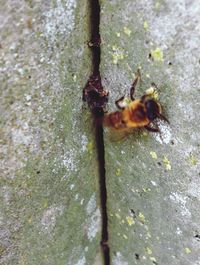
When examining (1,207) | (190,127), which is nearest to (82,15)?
(190,127)

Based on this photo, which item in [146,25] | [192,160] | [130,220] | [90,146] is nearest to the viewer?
[146,25]

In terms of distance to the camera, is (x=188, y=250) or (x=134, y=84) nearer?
(x=134, y=84)

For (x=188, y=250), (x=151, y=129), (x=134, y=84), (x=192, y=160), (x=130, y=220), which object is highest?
(x=134, y=84)

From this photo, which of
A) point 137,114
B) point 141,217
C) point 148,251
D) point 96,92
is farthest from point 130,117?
point 148,251

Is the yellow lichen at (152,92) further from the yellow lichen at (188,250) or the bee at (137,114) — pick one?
the yellow lichen at (188,250)

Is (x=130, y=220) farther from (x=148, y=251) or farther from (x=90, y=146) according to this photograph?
(x=90, y=146)

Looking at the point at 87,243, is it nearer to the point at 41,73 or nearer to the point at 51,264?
the point at 51,264
